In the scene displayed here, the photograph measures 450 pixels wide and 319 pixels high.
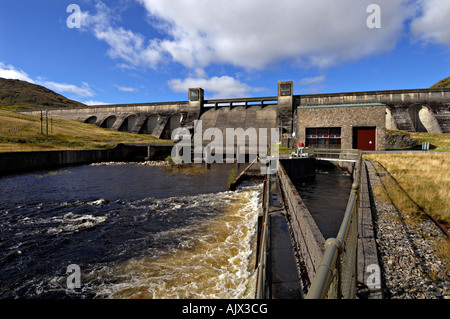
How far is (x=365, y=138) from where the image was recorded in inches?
1130

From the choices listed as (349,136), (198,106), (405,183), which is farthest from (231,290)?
(198,106)

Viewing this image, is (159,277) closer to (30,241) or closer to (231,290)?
(231,290)

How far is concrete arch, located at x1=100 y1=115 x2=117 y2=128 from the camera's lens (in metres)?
63.4

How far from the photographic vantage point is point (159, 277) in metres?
6.21

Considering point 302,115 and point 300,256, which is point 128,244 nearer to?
point 300,256

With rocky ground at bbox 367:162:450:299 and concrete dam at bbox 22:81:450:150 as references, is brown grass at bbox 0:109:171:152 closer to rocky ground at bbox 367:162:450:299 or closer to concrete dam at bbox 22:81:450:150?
concrete dam at bbox 22:81:450:150

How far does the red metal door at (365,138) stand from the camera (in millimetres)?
28469

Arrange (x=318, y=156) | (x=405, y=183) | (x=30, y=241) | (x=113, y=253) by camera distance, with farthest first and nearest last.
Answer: (x=318, y=156) → (x=405, y=183) → (x=30, y=241) → (x=113, y=253)

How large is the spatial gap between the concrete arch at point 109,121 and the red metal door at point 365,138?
59.3 m

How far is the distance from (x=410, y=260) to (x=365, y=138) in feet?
Result: 93.8

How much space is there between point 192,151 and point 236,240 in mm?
29004

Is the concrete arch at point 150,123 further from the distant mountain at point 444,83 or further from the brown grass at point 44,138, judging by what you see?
the distant mountain at point 444,83

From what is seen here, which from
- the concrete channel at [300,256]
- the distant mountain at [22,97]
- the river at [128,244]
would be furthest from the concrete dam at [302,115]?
the distant mountain at [22,97]

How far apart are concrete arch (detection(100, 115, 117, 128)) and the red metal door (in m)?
59.3
